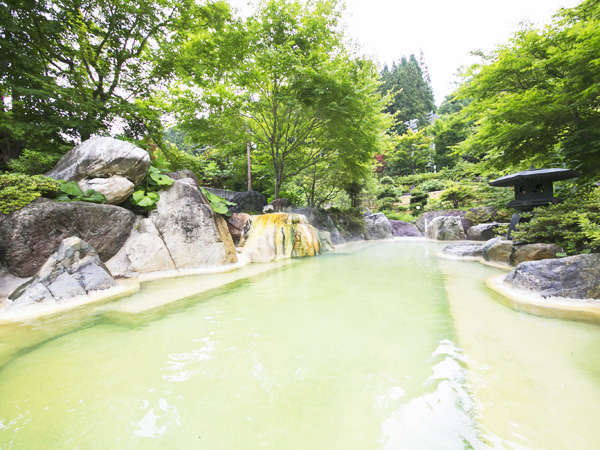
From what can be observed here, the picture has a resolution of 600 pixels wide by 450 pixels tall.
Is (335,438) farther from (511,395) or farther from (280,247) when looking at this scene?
(280,247)

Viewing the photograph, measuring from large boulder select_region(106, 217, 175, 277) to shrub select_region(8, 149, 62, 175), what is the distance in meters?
2.05

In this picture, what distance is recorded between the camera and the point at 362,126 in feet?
28.9

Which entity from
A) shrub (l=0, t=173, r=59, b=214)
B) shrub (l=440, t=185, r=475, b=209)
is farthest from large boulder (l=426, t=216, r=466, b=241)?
shrub (l=0, t=173, r=59, b=214)

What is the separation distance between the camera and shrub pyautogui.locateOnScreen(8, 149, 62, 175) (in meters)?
4.76

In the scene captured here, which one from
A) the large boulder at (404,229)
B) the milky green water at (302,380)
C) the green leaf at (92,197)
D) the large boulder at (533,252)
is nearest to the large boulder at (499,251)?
the large boulder at (533,252)

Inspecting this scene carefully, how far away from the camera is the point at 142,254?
5.22m

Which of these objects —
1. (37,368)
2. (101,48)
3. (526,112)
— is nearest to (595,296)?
(526,112)

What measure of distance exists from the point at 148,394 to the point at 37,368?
1107 millimetres

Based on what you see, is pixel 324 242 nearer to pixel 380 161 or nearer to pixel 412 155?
pixel 380 161

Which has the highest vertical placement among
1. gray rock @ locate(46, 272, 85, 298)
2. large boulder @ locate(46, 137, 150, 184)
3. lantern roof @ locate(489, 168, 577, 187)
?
large boulder @ locate(46, 137, 150, 184)

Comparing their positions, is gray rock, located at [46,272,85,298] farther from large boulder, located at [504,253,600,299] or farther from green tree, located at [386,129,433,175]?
green tree, located at [386,129,433,175]

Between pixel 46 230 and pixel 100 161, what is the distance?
1767 millimetres

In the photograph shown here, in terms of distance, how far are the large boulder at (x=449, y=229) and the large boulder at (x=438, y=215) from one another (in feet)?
0.78

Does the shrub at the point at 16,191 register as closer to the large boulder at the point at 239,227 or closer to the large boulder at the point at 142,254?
the large boulder at the point at 142,254
